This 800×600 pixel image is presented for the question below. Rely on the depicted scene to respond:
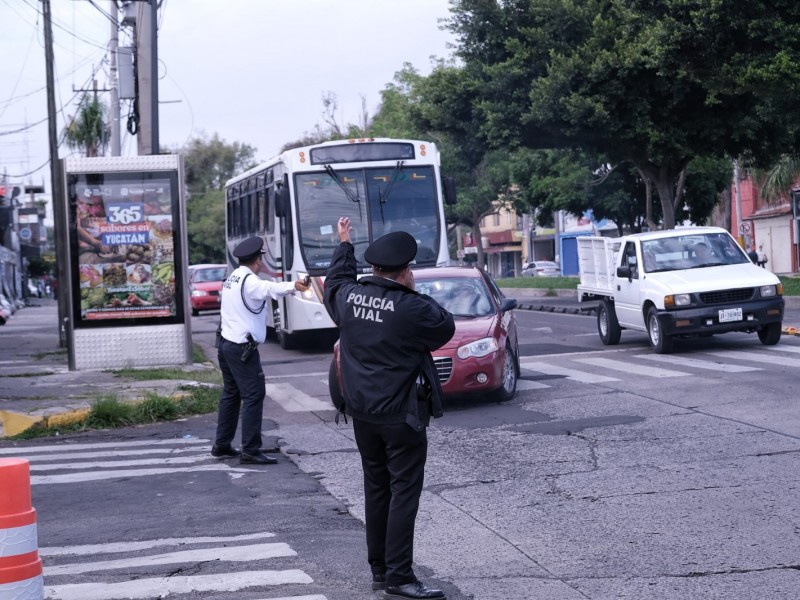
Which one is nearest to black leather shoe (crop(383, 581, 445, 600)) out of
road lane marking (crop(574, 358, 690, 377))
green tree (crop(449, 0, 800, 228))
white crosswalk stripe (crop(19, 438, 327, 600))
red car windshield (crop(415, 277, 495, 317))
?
white crosswalk stripe (crop(19, 438, 327, 600))

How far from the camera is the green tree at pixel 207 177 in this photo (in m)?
80.9

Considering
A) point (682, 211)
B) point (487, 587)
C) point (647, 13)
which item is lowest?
point (487, 587)

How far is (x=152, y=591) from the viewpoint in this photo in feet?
19.3

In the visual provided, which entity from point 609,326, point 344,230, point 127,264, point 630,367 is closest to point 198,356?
point 127,264

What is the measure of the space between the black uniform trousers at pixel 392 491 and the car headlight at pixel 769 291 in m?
11.9

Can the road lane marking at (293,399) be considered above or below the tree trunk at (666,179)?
below

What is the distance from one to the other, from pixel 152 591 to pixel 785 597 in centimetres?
312

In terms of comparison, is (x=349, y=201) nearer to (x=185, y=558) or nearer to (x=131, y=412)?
(x=131, y=412)

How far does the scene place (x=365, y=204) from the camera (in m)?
20.4

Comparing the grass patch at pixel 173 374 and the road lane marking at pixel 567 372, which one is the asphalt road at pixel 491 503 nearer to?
the road lane marking at pixel 567 372

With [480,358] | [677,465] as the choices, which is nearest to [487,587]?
[677,465]

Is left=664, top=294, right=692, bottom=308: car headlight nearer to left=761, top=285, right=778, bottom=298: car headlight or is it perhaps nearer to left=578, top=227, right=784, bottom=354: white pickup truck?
left=578, top=227, right=784, bottom=354: white pickup truck

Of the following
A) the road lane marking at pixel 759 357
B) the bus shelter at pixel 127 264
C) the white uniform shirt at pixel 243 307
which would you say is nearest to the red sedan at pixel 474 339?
the white uniform shirt at pixel 243 307

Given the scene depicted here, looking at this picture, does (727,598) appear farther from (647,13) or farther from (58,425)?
(647,13)
